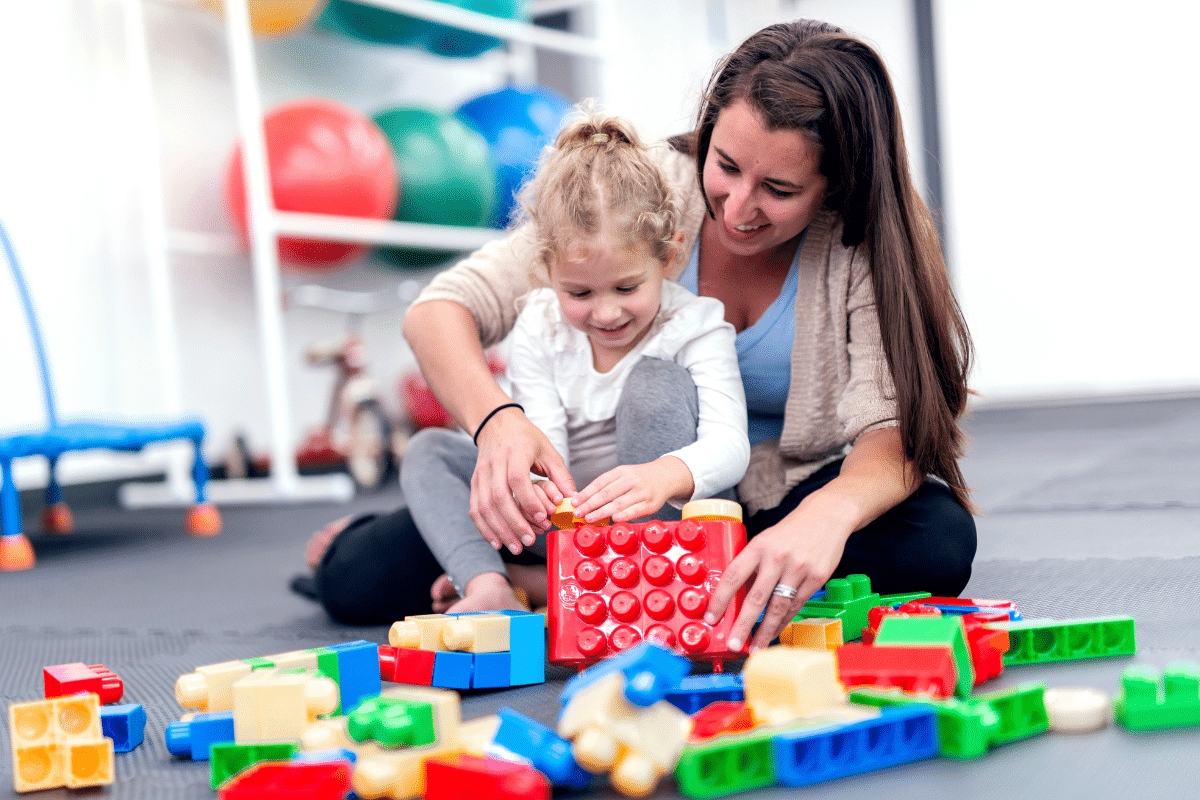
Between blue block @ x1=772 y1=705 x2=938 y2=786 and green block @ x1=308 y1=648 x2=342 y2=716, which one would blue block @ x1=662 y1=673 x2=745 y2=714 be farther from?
green block @ x1=308 y1=648 x2=342 y2=716

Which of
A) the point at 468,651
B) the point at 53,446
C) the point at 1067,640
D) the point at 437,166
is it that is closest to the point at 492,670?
the point at 468,651

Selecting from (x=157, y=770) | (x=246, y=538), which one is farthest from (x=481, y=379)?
(x=246, y=538)

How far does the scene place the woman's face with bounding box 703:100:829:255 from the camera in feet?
3.12

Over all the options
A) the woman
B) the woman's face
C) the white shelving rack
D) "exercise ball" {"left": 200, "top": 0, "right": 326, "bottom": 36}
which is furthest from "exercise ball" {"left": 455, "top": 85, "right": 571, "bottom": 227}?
the woman's face

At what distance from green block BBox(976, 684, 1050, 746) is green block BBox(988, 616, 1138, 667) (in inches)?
6.5

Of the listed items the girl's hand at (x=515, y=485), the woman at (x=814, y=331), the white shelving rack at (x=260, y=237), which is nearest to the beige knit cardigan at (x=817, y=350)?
the woman at (x=814, y=331)

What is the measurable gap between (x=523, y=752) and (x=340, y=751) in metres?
0.11

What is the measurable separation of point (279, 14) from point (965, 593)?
7.39 feet

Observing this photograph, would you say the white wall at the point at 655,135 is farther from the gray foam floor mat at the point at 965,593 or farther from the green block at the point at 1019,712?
the green block at the point at 1019,712

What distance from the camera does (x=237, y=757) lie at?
0.63m

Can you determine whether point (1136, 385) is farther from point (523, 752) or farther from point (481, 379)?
point (523, 752)

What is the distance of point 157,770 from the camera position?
0.70 meters

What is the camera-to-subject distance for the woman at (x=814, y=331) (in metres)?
0.93

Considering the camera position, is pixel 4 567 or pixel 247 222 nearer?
pixel 4 567
